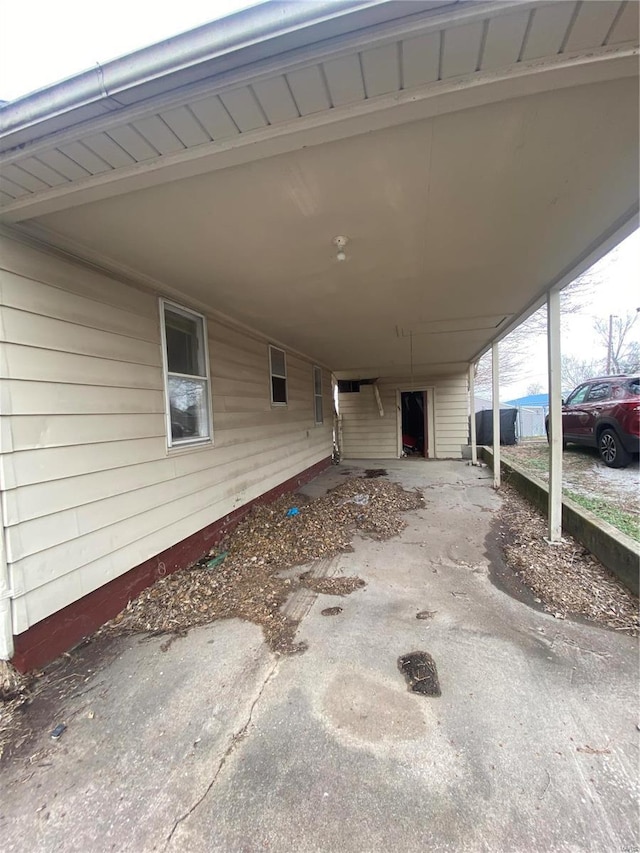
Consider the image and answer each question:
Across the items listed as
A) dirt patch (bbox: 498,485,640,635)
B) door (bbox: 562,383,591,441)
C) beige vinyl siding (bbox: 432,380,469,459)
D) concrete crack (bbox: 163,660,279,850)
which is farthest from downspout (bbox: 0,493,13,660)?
beige vinyl siding (bbox: 432,380,469,459)

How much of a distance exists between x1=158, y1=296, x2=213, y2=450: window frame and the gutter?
176 cm

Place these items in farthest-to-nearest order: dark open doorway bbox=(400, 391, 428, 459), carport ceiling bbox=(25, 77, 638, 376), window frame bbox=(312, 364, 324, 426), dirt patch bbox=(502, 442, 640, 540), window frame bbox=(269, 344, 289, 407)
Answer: dark open doorway bbox=(400, 391, 428, 459)
window frame bbox=(312, 364, 324, 426)
window frame bbox=(269, 344, 289, 407)
dirt patch bbox=(502, 442, 640, 540)
carport ceiling bbox=(25, 77, 638, 376)

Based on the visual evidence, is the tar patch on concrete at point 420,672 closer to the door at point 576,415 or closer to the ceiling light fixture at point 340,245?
the ceiling light fixture at point 340,245

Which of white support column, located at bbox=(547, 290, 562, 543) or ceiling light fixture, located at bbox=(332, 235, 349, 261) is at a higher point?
ceiling light fixture, located at bbox=(332, 235, 349, 261)

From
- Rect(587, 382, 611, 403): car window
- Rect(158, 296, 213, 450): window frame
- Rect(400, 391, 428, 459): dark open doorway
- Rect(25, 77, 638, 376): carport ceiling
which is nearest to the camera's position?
Rect(25, 77, 638, 376): carport ceiling

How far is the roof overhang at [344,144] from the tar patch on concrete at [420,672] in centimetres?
261

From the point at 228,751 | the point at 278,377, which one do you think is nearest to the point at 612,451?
the point at 278,377

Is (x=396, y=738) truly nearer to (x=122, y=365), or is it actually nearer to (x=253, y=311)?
(x=122, y=365)

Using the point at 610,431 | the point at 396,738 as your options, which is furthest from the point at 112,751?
the point at 610,431

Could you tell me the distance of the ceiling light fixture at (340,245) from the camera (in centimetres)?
230

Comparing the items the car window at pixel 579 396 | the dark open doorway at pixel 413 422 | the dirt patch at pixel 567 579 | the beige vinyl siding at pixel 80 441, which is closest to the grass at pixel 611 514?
the dirt patch at pixel 567 579

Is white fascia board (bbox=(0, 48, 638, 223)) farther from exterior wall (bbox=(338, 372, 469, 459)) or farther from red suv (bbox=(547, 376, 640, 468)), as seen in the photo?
exterior wall (bbox=(338, 372, 469, 459))

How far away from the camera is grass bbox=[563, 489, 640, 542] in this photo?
3.04 metres

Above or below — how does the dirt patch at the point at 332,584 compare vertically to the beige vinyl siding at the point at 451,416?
below
